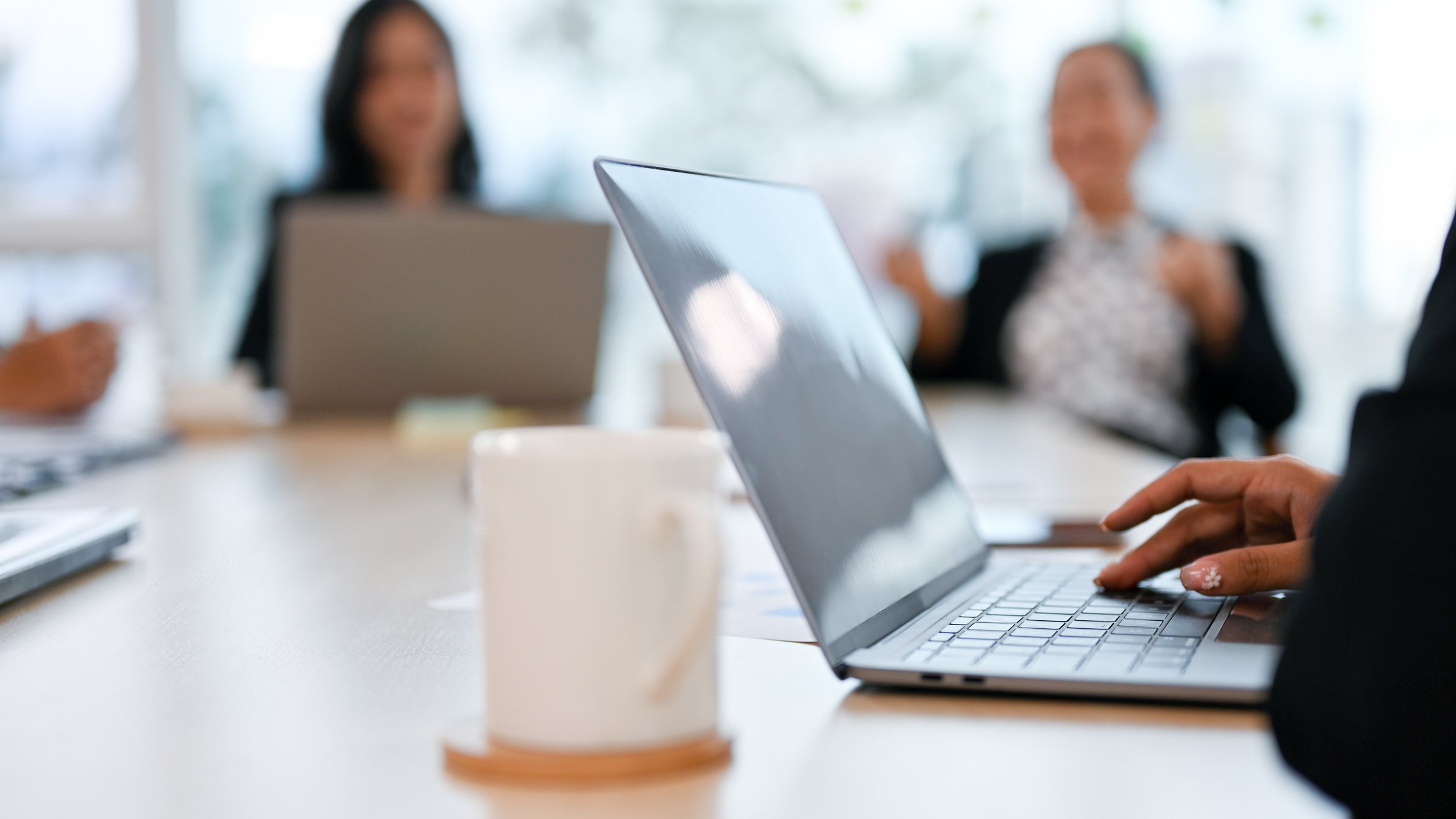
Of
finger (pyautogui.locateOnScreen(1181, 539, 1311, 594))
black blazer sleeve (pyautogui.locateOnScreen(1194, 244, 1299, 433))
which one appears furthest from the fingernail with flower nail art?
black blazer sleeve (pyautogui.locateOnScreen(1194, 244, 1299, 433))

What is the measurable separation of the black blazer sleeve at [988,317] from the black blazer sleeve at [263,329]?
1.40 m

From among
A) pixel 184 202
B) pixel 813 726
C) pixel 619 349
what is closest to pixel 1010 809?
pixel 813 726

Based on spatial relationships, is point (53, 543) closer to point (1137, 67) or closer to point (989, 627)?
point (989, 627)

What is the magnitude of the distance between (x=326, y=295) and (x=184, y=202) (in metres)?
1.97

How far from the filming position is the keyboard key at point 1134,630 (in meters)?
0.64

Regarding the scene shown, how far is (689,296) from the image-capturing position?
0.57m

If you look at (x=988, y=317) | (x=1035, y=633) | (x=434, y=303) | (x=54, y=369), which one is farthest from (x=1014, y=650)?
(x=988, y=317)

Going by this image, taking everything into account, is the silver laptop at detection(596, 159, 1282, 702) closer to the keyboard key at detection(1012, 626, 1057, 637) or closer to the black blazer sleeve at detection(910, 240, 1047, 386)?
the keyboard key at detection(1012, 626, 1057, 637)

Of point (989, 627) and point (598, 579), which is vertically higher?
point (598, 579)

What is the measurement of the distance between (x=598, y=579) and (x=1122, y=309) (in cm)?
251

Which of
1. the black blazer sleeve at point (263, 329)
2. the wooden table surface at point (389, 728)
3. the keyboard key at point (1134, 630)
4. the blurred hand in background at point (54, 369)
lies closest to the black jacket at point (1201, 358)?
the black blazer sleeve at point (263, 329)

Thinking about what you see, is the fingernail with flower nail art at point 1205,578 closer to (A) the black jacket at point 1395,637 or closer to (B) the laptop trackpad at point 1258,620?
(B) the laptop trackpad at point 1258,620

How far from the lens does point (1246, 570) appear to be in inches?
27.7

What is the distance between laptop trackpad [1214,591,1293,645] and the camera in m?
0.62
